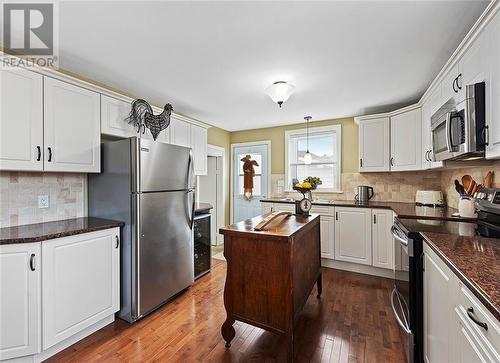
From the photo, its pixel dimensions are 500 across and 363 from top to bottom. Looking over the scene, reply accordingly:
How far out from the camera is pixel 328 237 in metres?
3.54

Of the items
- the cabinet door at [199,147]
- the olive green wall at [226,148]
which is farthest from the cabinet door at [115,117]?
the olive green wall at [226,148]

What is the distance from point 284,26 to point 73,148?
2.09 m

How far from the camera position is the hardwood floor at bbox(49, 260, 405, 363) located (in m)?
1.77

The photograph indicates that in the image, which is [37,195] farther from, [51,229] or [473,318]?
[473,318]

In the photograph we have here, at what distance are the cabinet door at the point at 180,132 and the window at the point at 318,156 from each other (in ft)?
6.34

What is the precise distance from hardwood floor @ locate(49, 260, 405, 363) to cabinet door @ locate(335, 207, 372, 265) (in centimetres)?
68

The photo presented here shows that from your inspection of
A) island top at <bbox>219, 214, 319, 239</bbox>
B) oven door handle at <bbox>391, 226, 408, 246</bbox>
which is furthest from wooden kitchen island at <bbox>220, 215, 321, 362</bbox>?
oven door handle at <bbox>391, 226, 408, 246</bbox>

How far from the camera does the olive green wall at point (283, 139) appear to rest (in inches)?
156

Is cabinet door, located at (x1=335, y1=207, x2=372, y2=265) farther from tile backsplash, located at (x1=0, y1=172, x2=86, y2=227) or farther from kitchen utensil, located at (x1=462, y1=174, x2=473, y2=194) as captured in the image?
tile backsplash, located at (x1=0, y1=172, x2=86, y2=227)

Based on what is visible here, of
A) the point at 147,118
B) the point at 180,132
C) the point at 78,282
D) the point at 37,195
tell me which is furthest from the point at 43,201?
the point at 180,132

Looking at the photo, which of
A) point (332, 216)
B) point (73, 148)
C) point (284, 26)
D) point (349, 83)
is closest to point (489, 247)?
point (284, 26)

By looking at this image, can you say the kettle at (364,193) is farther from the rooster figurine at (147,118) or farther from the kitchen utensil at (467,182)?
the rooster figurine at (147,118)

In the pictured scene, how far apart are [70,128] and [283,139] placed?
3.37 m

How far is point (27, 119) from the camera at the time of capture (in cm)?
187
